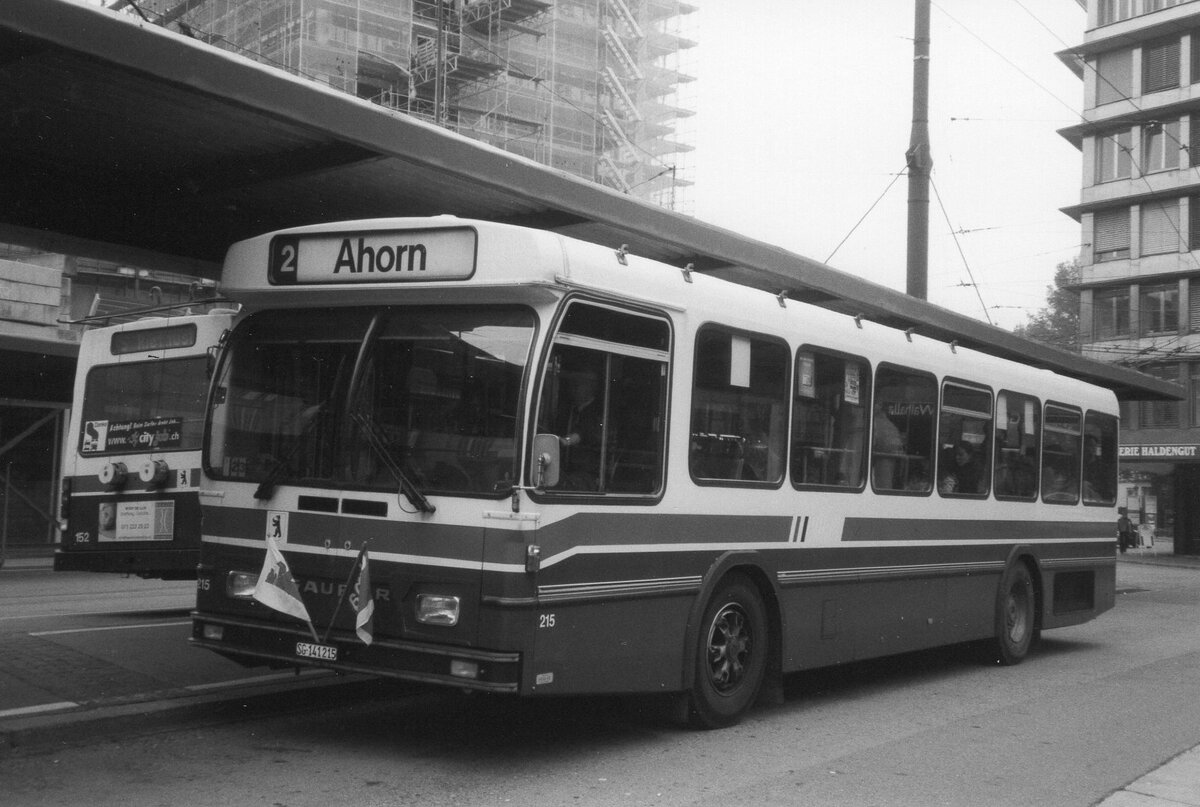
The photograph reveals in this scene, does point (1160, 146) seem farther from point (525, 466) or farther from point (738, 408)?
point (525, 466)

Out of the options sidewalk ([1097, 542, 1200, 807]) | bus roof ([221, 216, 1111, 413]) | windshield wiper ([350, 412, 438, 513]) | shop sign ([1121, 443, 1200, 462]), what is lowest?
sidewalk ([1097, 542, 1200, 807])

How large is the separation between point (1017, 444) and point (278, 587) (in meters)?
8.04

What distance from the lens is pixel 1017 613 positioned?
13117 mm

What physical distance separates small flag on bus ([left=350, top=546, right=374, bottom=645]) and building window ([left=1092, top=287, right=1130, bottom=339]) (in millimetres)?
55669

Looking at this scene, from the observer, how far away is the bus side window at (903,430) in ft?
34.0

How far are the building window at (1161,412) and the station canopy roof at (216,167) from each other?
49083 mm

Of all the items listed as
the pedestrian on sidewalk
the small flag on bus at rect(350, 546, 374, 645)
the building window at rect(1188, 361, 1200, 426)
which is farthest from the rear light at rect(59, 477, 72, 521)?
the building window at rect(1188, 361, 1200, 426)

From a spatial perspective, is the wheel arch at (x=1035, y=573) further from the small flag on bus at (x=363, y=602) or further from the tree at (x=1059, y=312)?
the tree at (x=1059, y=312)

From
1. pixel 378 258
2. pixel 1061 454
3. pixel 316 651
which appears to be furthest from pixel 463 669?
pixel 1061 454

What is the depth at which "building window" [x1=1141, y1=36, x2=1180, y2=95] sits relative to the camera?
5628 centimetres

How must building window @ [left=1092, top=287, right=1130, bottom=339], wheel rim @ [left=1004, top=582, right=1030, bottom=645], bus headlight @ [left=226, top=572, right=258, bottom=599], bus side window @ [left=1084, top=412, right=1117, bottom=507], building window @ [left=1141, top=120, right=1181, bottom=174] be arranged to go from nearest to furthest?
1. bus headlight @ [left=226, top=572, right=258, bottom=599]
2. wheel rim @ [left=1004, top=582, right=1030, bottom=645]
3. bus side window @ [left=1084, top=412, right=1117, bottom=507]
4. building window @ [left=1141, top=120, right=1181, bottom=174]
5. building window @ [left=1092, top=287, right=1130, bottom=339]

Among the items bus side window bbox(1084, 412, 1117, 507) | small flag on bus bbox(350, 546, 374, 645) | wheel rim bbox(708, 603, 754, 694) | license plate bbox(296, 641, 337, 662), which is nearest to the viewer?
small flag on bus bbox(350, 546, 374, 645)

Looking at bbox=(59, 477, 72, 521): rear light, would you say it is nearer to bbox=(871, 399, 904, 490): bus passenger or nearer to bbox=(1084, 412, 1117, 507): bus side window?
bbox=(871, 399, 904, 490): bus passenger

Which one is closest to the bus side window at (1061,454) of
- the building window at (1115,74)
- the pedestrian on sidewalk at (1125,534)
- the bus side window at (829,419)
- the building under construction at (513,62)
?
the bus side window at (829,419)
